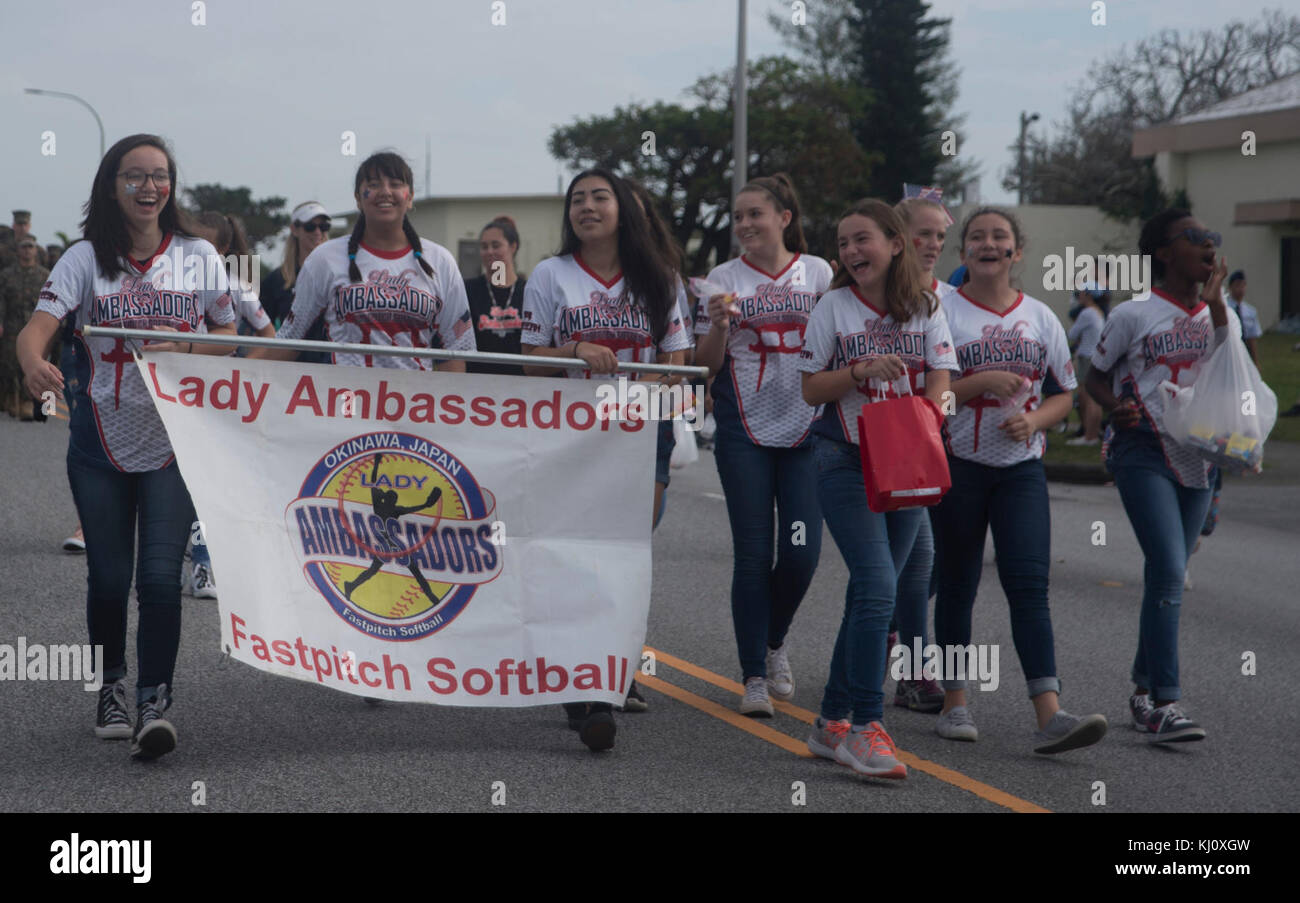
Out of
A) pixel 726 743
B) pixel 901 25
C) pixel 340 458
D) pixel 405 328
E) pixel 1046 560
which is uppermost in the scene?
pixel 901 25

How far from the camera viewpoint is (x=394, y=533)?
535cm

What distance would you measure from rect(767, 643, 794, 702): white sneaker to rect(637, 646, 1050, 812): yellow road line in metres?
0.05

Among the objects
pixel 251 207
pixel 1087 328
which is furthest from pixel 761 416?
pixel 251 207

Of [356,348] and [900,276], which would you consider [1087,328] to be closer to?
[900,276]

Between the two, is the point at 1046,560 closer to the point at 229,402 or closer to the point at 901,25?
the point at 229,402

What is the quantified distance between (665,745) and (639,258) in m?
1.89

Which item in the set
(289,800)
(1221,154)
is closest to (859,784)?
(289,800)

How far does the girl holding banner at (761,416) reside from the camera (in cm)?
611

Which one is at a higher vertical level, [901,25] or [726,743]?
[901,25]

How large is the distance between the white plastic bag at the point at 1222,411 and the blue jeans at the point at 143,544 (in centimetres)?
378

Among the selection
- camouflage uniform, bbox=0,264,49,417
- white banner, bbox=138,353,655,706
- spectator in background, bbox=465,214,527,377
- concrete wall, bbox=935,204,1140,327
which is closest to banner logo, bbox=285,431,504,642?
white banner, bbox=138,353,655,706

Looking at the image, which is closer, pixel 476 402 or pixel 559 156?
pixel 476 402
